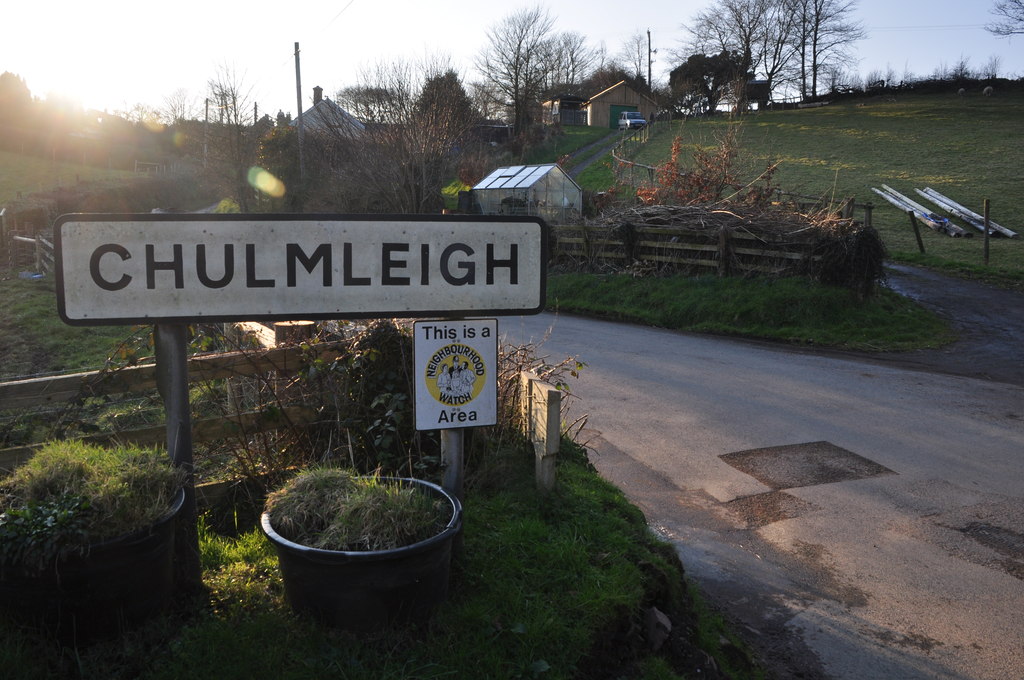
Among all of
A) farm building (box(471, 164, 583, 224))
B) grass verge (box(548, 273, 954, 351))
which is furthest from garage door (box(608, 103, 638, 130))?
grass verge (box(548, 273, 954, 351))

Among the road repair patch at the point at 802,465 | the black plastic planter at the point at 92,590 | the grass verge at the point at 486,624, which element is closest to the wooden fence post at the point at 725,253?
the road repair patch at the point at 802,465

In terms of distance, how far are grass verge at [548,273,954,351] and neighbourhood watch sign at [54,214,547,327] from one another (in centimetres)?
991

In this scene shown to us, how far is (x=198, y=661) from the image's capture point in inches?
106

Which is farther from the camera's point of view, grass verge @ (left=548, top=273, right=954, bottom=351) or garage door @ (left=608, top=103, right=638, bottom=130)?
garage door @ (left=608, top=103, right=638, bottom=130)

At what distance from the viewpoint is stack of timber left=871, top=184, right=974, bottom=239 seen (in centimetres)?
2562

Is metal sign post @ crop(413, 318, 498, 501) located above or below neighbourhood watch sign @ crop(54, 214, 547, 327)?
below

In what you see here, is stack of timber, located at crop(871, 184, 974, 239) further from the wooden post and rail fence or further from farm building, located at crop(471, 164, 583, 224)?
farm building, located at crop(471, 164, 583, 224)

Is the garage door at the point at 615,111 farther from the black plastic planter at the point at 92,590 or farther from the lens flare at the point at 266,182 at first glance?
the black plastic planter at the point at 92,590

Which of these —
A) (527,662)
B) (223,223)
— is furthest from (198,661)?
(223,223)

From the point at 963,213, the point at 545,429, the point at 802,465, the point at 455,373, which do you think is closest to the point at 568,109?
Result: the point at 963,213

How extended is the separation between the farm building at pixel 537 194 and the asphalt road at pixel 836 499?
17.6 m

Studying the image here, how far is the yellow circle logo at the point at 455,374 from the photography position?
3400 millimetres

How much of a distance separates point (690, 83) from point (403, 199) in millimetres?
46563

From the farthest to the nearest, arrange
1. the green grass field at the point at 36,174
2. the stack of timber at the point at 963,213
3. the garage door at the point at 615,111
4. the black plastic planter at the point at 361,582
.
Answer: the garage door at the point at 615,111
the green grass field at the point at 36,174
the stack of timber at the point at 963,213
the black plastic planter at the point at 361,582
